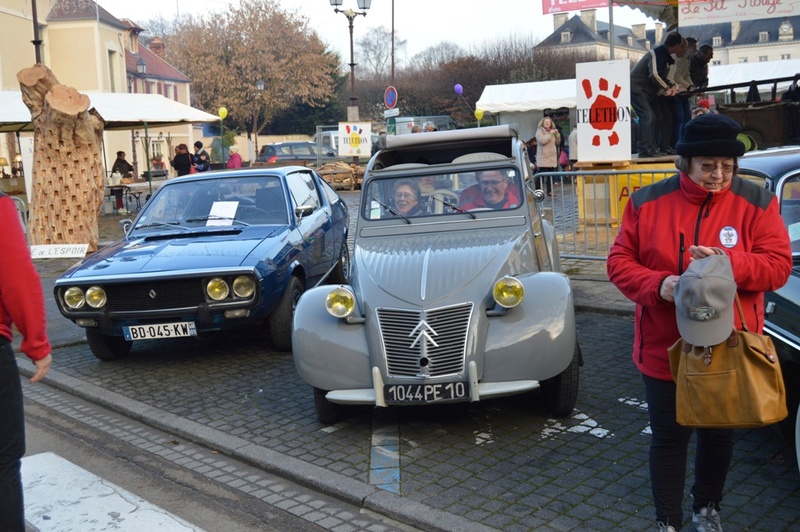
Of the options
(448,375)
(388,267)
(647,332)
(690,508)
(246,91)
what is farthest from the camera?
(246,91)

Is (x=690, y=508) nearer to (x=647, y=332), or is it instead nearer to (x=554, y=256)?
(x=647, y=332)

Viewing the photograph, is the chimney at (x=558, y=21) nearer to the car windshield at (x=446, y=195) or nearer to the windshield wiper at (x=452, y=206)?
the car windshield at (x=446, y=195)

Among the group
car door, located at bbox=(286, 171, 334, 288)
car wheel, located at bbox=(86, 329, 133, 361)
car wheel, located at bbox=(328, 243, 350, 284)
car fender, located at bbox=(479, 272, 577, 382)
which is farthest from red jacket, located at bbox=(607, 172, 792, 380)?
car wheel, located at bbox=(328, 243, 350, 284)

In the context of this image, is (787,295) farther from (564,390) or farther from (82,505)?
(82,505)

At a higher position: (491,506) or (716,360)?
(716,360)

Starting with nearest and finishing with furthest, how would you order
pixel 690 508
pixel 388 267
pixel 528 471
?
pixel 690 508, pixel 528 471, pixel 388 267

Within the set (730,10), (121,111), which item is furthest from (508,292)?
(121,111)

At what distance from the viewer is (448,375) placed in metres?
5.40

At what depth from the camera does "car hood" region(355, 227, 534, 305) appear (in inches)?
226

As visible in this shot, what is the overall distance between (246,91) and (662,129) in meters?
51.9

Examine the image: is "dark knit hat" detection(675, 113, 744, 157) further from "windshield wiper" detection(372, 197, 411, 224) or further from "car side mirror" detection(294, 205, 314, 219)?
"car side mirror" detection(294, 205, 314, 219)

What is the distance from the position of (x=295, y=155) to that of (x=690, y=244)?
28731mm

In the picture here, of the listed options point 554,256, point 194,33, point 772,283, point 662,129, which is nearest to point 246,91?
point 194,33

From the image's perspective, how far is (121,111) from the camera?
2045cm
